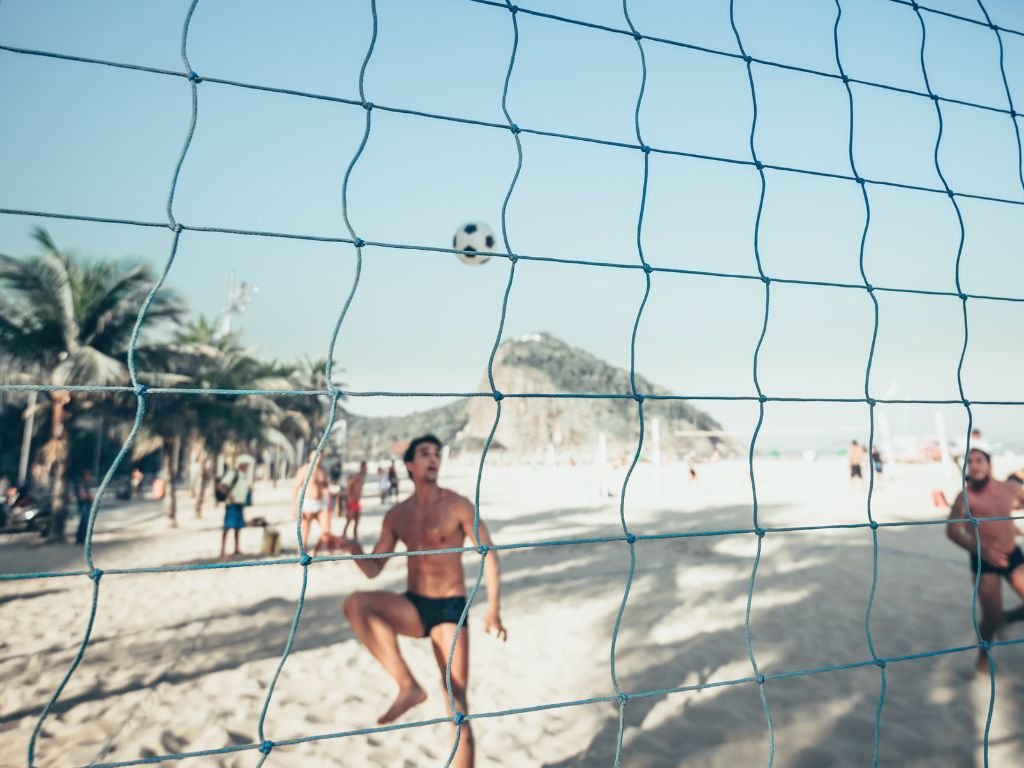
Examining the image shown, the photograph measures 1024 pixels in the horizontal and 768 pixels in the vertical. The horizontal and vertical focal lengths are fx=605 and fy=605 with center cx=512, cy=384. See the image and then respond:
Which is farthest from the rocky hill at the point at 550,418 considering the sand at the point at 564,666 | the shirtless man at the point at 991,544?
the shirtless man at the point at 991,544

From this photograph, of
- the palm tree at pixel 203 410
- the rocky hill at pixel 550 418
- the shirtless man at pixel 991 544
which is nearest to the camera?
the shirtless man at pixel 991 544

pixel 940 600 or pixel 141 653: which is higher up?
pixel 940 600

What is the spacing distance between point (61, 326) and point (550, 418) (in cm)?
7175

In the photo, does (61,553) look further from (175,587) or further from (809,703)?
(809,703)

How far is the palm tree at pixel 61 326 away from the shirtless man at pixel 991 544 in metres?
11.0

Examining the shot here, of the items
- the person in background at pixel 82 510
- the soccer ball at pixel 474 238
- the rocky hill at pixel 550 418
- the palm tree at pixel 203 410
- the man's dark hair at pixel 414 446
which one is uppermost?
the soccer ball at pixel 474 238

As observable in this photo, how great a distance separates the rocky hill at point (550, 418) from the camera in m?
78.1

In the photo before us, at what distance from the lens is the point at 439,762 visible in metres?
2.73

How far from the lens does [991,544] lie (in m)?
3.51

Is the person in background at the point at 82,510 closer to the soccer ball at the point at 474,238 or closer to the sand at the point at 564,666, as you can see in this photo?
the sand at the point at 564,666

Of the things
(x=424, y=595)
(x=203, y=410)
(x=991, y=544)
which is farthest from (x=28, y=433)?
(x=991, y=544)

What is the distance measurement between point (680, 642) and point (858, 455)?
11.4 m

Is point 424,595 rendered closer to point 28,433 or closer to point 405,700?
point 405,700

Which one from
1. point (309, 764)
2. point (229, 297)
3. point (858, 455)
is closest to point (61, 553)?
point (309, 764)
